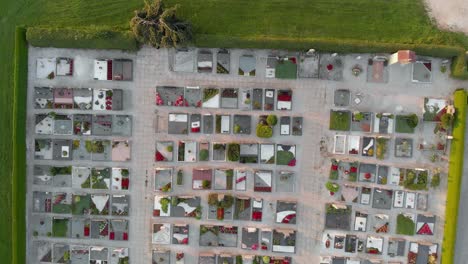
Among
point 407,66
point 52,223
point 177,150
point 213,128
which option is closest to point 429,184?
point 407,66

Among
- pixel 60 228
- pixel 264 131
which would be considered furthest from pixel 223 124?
pixel 60 228

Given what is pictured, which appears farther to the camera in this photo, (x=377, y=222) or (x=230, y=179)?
(x=230, y=179)

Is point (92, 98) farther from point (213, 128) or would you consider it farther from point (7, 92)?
point (213, 128)

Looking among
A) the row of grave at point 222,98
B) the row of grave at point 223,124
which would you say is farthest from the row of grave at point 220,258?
the row of grave at point 222,98

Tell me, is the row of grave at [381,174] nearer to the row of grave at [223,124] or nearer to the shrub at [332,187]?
the shrub at [332,187]

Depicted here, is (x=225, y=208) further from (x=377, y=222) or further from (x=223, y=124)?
(x=377, y=222)
